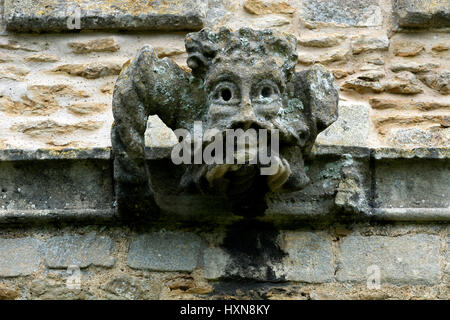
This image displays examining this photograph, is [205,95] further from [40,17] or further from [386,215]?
[40,17]

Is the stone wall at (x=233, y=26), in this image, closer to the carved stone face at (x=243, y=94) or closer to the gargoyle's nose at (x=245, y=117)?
the carved stone face at (x=243, y=94)

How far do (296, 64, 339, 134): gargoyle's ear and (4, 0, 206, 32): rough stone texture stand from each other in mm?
883

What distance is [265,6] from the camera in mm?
4465

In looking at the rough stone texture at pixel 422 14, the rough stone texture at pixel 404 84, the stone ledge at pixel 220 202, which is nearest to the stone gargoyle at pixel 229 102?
the stone ledge at pixel 220 202

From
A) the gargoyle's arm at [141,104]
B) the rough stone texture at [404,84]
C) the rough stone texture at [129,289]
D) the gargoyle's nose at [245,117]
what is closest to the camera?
the gargoyle's nose at [245,117]

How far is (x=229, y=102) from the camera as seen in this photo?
345cm

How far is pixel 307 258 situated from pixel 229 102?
0.74 meters

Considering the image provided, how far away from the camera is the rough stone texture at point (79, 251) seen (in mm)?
3850

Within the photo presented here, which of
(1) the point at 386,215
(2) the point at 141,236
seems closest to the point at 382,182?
(1) the point at 386,215

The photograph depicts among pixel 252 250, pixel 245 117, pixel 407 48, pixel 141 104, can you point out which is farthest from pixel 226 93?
pixel 407 48

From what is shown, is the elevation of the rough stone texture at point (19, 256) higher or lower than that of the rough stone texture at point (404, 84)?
lower

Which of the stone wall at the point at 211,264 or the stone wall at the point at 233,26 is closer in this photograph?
the stone wall at the point at 211,264

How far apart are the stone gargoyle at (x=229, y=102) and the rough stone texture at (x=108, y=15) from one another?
0.78 metres

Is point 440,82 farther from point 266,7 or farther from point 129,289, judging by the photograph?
point 129,289
